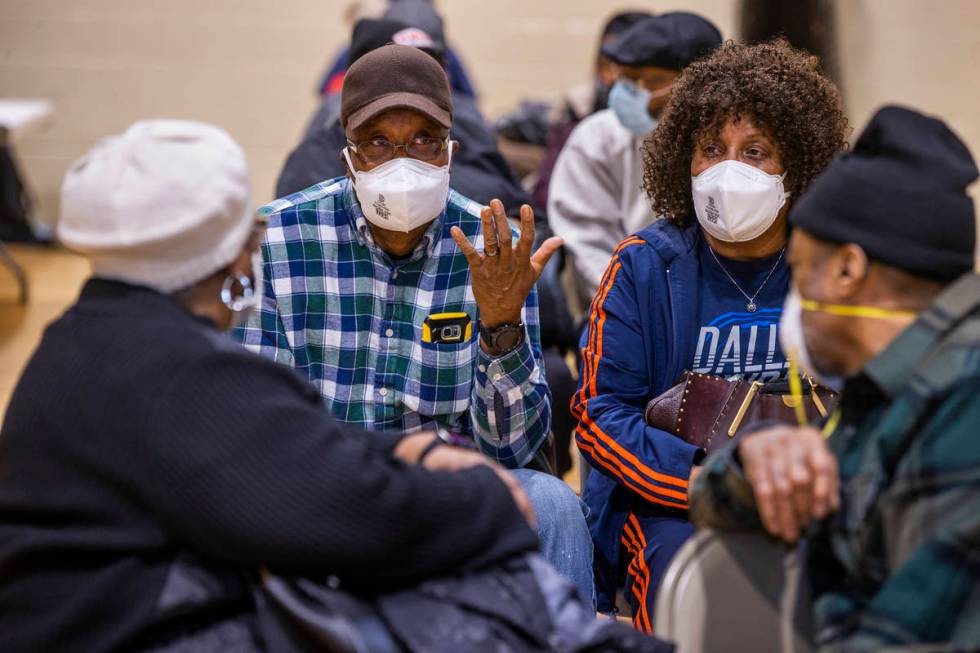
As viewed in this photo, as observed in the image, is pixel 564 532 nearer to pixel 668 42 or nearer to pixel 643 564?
pixel 643 564

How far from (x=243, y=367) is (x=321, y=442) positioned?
125 millimetres

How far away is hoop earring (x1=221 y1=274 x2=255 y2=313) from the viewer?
1454 millimetres

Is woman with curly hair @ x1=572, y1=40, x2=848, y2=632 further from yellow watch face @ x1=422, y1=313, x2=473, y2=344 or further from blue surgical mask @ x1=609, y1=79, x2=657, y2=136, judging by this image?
blue surgical mask @ x1=609, y1=79, x2=657, y2=136

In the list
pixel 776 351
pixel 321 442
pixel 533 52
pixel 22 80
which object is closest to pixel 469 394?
pixel 776 351

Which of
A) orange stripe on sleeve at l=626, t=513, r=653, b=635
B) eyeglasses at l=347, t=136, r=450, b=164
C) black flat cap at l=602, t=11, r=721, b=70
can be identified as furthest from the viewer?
black flat cap at l=602, t=11, r=721, b=70

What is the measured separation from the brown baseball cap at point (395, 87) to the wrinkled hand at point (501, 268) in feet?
1.03

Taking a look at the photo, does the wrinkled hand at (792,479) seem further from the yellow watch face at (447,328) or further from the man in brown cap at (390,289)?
the yellow watch face at (447,328)

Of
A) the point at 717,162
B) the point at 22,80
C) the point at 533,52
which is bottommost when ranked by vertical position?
the point at 22,80

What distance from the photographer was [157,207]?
135cm

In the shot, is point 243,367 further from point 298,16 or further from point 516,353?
point 298,16

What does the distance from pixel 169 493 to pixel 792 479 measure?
72cm

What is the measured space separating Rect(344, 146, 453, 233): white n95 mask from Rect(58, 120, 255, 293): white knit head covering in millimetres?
718

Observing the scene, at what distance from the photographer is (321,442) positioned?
1313 millimetres

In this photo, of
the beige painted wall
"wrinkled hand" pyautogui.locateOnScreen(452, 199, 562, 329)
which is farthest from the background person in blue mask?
the beige painted wall
